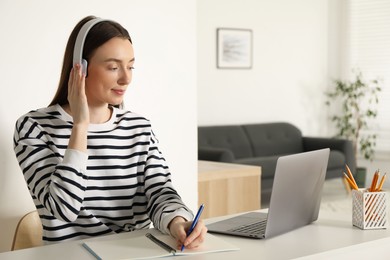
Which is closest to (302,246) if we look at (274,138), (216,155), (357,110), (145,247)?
(145,247)

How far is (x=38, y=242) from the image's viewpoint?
88.1 inches

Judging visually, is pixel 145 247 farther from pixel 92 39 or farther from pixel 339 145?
pixel 339 145

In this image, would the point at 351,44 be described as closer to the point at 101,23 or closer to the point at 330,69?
the point at 330,69

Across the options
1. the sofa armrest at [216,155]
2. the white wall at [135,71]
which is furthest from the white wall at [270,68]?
the white wall at [135,71]

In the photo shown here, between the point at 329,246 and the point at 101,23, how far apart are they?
3.10 feet

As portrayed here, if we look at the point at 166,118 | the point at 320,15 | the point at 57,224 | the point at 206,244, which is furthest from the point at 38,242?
the point at 320,15

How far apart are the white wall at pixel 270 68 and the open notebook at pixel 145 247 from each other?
5.29 m

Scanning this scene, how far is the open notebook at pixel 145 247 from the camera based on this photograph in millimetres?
1608

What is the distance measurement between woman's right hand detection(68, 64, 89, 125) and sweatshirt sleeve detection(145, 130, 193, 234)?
31 cm

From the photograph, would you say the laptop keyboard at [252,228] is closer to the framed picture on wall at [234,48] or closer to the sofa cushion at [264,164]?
the sofa cushion at [264,164]

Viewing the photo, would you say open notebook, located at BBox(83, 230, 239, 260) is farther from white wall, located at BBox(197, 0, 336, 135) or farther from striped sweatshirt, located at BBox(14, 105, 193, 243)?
white wall, located at BBox(197, 0, 336, 135)

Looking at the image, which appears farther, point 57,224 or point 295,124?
point 295,124

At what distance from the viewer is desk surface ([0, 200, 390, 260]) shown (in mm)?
1640

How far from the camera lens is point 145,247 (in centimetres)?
169
